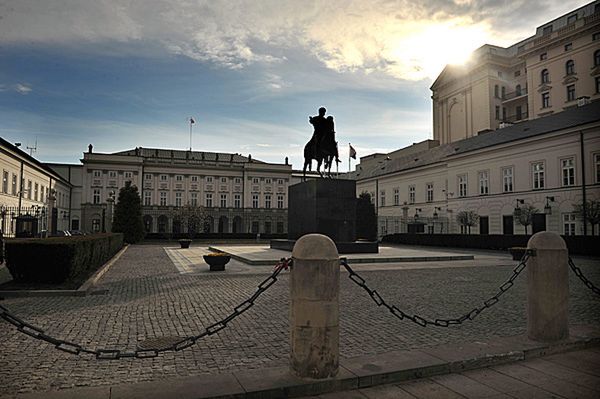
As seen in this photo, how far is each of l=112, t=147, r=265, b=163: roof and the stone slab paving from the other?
276 ft

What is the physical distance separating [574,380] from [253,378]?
3.42 metres

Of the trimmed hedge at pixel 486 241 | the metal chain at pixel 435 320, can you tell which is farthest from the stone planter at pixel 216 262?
the trimmed hedge at pixel 486 241

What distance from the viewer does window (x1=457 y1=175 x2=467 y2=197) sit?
45.4 m

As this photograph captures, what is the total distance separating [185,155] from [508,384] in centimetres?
8900

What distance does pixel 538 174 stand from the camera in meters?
36.4

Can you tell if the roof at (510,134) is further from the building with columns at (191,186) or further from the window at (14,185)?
the window at (14,185)

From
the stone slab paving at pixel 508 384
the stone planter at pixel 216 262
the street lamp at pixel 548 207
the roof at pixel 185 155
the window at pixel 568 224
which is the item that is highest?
the roof at pixel 185 155

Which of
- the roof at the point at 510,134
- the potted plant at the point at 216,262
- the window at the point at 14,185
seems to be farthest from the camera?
the window at the point at 14,185

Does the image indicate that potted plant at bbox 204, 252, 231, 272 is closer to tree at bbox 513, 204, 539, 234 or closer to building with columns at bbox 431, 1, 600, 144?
tree at bbox 513, 204, 539, 234

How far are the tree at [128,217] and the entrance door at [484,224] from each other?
1324 inches

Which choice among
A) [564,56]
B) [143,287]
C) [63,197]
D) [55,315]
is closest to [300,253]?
[55,315]

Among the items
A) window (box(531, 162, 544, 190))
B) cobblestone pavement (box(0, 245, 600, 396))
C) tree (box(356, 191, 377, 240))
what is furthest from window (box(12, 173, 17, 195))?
window (box(531, 162, 544, 190))

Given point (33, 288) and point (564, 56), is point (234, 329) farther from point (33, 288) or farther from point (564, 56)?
point (564, 56)

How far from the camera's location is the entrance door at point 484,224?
4146 cm
